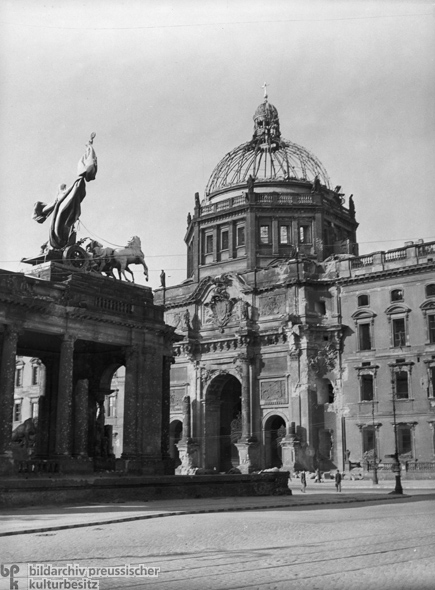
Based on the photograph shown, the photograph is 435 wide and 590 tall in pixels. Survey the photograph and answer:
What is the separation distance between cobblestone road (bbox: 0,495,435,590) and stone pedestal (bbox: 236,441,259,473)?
43.7 m

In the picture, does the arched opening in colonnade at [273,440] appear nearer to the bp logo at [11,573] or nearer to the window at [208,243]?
the window at [208,243]

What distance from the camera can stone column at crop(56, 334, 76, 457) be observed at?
1296 inches

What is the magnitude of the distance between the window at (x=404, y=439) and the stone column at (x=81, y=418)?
Result: 28777 mm

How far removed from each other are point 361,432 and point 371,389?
3670 mm

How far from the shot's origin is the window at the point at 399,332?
60.2 m

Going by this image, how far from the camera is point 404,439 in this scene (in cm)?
5812

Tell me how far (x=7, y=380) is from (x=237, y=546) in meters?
19.0

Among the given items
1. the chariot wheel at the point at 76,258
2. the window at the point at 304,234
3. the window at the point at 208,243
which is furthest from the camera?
the window at the point at 208,243

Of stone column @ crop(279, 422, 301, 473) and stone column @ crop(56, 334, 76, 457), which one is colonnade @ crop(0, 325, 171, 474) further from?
stone column @ crop(279, 422, 301, 473)

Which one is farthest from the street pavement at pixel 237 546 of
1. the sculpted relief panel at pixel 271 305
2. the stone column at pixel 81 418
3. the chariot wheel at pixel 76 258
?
the sculpted relief panel at pixel 271 305

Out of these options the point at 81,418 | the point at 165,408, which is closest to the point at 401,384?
the point at 165,408

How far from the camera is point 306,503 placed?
94.8 feet

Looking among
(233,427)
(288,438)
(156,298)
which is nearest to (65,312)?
(288,438)

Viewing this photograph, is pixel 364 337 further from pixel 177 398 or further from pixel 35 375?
pixel 35 375
